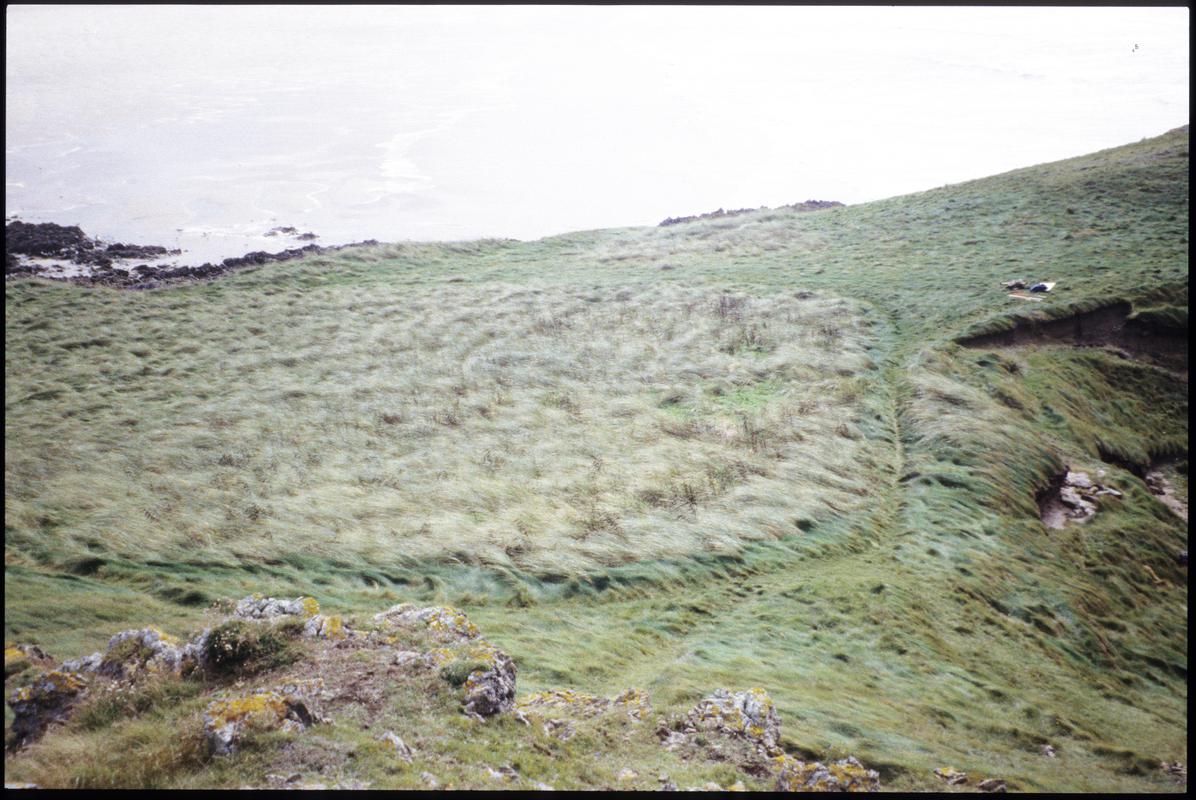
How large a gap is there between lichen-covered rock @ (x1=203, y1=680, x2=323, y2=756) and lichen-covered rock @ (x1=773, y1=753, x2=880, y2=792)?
12.7ft

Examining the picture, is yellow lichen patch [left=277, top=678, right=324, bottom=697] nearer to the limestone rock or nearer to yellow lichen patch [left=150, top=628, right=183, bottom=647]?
yellow lichen patch [left=150, top=628, right=183, bottom=647]

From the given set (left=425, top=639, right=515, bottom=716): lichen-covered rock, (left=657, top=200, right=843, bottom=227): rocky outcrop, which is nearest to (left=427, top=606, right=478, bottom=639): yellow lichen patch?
(left=425, top=639, right=515, bottom=716): lichen-covered rock

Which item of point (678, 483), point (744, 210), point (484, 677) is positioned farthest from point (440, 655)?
point (744, 210)

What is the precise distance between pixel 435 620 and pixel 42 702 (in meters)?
3.49

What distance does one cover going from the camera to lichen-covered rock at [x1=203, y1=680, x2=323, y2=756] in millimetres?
5324

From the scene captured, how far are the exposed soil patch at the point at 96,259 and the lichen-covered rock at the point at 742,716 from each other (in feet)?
87.9

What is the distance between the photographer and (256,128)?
140ft

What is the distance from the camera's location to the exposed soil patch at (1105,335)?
20859 millimetres

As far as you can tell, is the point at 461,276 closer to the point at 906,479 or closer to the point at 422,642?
the point at 906,479

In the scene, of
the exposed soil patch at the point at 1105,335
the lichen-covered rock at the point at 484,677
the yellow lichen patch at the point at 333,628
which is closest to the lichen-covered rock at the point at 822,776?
the lichen-covered rock at the point at 484,677

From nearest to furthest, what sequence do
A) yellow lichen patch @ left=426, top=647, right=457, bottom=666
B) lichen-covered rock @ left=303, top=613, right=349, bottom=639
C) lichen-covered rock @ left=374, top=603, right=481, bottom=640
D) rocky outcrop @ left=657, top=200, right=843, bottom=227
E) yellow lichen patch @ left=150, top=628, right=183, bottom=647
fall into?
yellow lichen patch @ left=150, top=628, right=183, bottom=647, yellow lichen patch @ left=426, top=647, right=457, bottom=666, lichen-covered rock @ left=303, top=613, right=349, bottom=639, lichen-covered rock @ left=374, top=603, right=481, bottom=640, rocky outcrop @ left=657, top=200, right=843, bottom=227

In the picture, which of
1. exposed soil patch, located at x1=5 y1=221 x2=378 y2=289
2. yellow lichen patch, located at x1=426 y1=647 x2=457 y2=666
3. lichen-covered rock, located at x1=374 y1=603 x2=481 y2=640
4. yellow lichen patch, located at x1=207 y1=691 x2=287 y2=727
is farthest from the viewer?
exposed soil patch, located at x1=5 y1=221 x2=378 y2=289

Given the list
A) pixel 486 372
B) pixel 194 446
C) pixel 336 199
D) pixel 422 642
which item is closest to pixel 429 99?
pixel 336 199

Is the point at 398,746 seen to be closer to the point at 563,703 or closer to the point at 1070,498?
the point at 563,703
